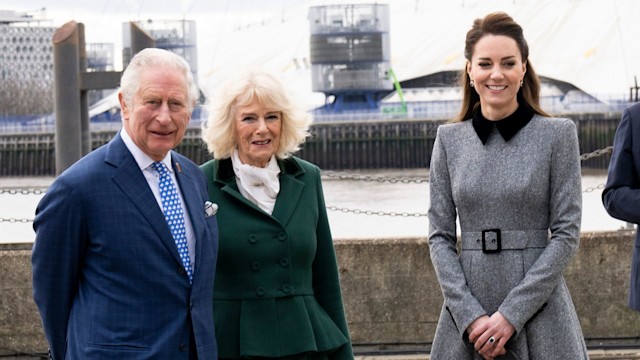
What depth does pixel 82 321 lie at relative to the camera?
2633 mm

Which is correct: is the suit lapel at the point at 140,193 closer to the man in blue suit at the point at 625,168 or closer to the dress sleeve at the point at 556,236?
the dress sleeve at the point at 556,236

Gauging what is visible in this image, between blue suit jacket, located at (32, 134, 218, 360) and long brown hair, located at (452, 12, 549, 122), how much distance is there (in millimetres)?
835

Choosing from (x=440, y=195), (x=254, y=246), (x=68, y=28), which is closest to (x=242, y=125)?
(x=254, y=246)

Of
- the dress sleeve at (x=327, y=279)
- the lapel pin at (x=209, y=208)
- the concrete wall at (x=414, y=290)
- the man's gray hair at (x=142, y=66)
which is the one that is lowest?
the concrete wall at (x=414, y=290)

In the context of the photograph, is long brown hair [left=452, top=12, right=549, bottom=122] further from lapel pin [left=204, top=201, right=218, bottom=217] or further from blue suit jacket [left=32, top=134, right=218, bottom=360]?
blue suit jacket [left=32, top=134, right=218, bottom=360]

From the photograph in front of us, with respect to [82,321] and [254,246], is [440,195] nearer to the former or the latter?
[254,246]

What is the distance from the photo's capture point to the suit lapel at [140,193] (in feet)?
8.70

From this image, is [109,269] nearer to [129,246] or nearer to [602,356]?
[129,246]

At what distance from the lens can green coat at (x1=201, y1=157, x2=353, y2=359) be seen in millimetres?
3023

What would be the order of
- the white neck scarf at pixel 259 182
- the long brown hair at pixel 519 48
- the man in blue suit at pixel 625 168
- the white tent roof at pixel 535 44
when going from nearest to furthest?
1. the long brown hair at pixel 519 48
2. the white neck scarf at pixel 259 182
3. the man in blue suit at pixel 625 168
4. the white tent roof at pixel 535 44

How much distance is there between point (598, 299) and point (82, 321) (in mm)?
3255

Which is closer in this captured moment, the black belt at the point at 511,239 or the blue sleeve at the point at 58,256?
the blue sleeve at the point at 58,256

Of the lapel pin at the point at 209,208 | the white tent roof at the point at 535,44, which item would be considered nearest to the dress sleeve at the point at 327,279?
the lapel pin at the point at 209,208

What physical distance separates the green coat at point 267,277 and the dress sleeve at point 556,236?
0.47 metres
